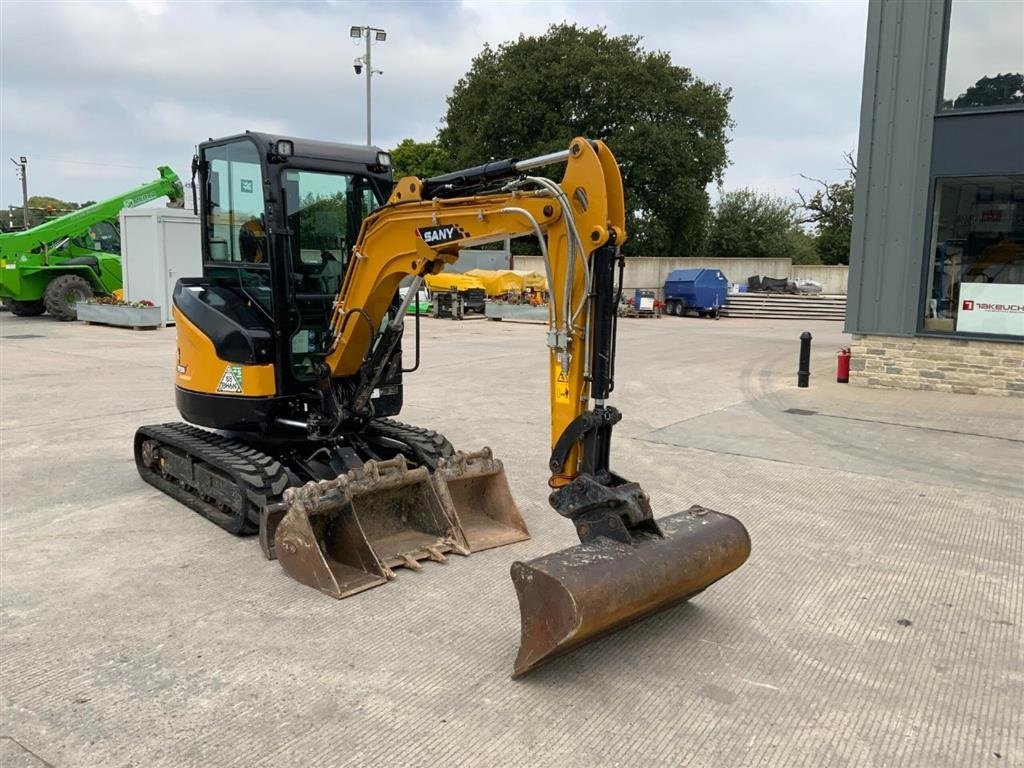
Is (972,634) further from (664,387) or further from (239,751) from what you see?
(664,387)

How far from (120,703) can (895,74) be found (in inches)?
500

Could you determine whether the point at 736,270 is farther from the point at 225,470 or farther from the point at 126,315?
the point at 225,470

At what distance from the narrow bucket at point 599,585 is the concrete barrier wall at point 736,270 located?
3190 centimetres

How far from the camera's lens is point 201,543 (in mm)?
5539

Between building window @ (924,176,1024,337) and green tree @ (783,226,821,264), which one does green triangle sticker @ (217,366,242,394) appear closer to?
building window @ (924,176,1024,337)

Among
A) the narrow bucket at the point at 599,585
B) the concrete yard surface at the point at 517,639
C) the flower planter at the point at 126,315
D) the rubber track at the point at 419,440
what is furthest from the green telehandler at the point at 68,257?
the narrow bucket at the point at 599,585

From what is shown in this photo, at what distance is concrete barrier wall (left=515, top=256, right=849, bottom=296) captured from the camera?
36344mm

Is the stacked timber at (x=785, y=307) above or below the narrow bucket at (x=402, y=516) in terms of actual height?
above

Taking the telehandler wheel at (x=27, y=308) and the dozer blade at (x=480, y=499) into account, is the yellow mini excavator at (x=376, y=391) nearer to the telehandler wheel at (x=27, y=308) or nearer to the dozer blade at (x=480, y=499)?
the dozer blade at (x=480, y=499)

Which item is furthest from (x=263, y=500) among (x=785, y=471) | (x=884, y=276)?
(x=884, y=276)

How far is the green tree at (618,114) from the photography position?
3967 cm

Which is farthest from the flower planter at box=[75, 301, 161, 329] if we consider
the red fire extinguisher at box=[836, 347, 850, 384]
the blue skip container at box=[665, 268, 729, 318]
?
the blue skip container at box=[665, 268, 729, 318]

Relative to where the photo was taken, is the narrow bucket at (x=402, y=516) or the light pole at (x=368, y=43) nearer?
the narrow bucket at (x=402, y=516)

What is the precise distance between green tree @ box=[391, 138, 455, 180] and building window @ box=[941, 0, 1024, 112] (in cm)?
3915
